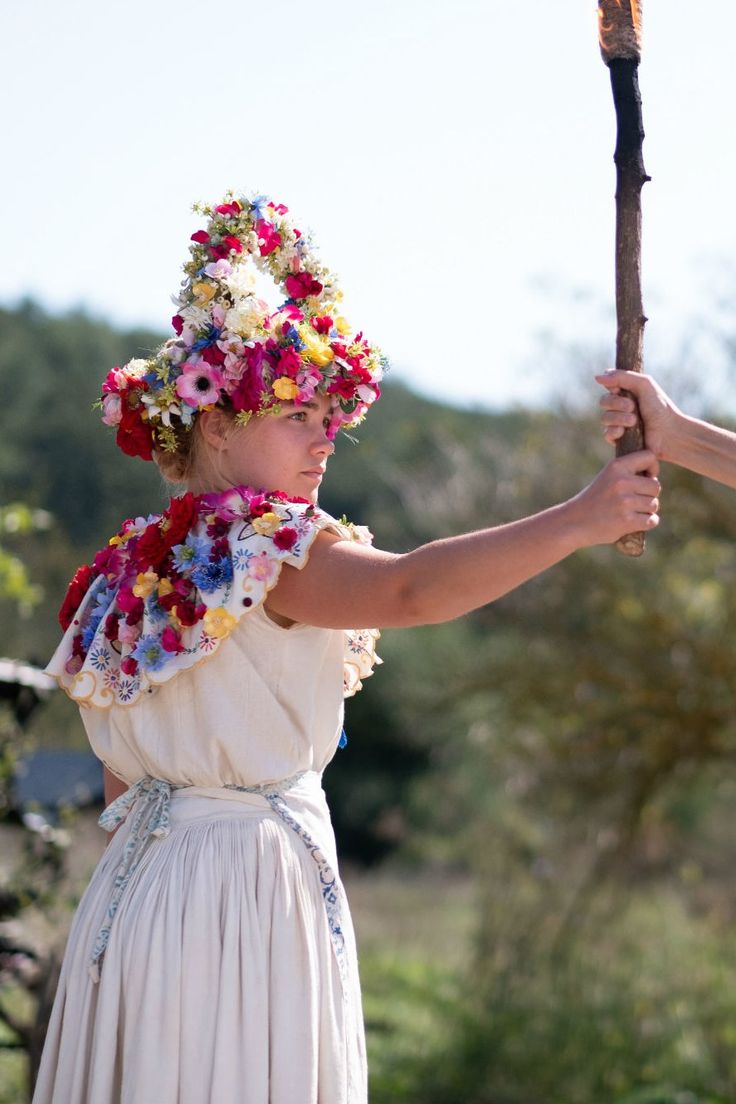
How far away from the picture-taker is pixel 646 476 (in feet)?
7.08

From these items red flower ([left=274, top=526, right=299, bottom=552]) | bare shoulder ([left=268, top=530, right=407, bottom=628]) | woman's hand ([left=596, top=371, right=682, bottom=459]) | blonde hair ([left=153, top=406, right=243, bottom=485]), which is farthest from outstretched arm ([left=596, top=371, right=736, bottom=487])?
blonde hair ([left=153, top=406, right=243, bottom=485])

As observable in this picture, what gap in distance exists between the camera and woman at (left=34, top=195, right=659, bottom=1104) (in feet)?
7.28

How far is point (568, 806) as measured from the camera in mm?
8430

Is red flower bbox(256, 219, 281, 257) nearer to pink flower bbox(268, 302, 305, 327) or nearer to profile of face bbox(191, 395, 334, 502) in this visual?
pink flower bbox(268, 302, 305, 327)

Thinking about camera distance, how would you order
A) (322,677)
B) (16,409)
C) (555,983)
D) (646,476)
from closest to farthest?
(646,476), (322,677), (555,983), (16,409)

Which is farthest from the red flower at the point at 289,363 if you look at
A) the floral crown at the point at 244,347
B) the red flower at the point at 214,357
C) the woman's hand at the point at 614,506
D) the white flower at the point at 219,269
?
the woman's hand at the point at 614,506

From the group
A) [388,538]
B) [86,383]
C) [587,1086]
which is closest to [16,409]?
[86,383]

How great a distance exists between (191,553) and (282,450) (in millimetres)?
240

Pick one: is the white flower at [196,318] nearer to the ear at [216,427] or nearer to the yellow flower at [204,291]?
the yellow flower at [204,291]

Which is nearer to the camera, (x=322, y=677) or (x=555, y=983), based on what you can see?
(x=322, y=677)

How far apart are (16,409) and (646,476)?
10.1 meters

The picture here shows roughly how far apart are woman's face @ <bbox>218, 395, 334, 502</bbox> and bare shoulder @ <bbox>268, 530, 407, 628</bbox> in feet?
0.65

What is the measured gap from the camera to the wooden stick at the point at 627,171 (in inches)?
91.0

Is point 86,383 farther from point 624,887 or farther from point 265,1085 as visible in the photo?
point 265,1085
